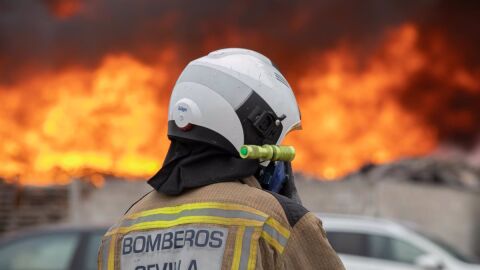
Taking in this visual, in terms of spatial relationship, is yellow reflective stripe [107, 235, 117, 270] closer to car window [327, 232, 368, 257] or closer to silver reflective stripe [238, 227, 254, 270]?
silver reflective stripe [238, 227, 254, 270]

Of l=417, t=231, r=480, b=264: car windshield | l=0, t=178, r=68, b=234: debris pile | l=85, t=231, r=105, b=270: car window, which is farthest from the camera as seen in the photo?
l=0, t=178, r=68, b=234: debris pile

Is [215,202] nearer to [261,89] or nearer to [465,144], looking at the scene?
[261,89]

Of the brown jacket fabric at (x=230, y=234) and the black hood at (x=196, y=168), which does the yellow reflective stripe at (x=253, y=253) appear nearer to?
the brown jacket fabric at (x=230, y=234)

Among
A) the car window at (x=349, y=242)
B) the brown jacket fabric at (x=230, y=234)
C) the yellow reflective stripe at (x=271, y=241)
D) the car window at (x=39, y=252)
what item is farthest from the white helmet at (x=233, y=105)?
the car window at (x=349, y=242)

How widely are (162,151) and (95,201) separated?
555 cm

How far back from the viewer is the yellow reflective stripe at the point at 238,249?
2.16m

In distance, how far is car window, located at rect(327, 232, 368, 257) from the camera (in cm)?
963

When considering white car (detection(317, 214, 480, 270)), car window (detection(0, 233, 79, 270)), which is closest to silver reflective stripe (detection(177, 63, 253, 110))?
car window (detection(0, 233, 79, 270))

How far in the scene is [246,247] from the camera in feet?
7.07

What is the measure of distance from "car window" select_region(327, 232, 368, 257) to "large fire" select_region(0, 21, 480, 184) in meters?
9.65

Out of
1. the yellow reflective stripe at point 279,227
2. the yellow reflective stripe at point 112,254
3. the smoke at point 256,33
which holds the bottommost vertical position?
the yellow reflective stripe at point 112,254

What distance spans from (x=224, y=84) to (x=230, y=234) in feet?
1.18

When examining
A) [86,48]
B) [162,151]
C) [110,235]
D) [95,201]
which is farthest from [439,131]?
[110,235]

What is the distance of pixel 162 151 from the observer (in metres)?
21.0
